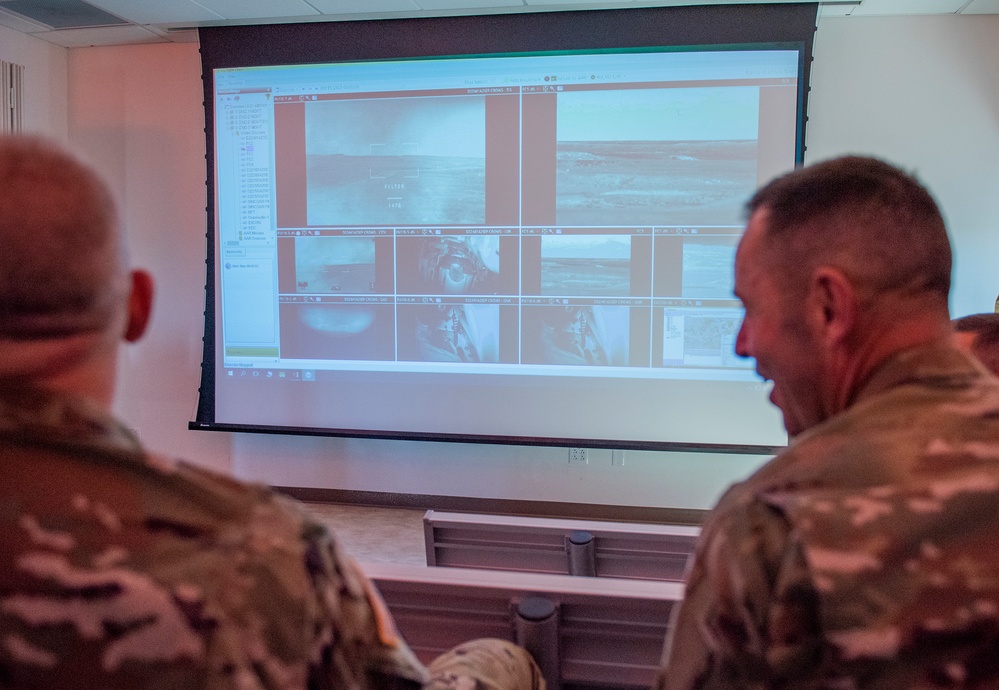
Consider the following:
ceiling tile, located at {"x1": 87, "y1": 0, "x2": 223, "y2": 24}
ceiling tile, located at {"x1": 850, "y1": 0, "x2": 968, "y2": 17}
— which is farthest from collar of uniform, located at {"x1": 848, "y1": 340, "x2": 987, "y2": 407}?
A: ceiling tile, located at {"x1": 87, "y1": 0, "x2": 223, "y2": 24}

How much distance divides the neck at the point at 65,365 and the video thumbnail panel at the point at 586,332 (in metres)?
2.83

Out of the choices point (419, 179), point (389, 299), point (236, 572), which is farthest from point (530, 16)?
point (236, 572)

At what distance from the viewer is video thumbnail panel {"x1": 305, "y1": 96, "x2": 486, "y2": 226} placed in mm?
3508

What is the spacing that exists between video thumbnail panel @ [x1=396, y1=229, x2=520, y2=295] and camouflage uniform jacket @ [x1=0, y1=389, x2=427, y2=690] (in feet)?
9.34

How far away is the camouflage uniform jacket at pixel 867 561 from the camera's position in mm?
658

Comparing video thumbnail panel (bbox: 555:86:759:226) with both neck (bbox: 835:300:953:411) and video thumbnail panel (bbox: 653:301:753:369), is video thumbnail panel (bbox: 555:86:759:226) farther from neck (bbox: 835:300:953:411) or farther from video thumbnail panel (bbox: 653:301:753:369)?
neck (bbox: 835:300:953:411)

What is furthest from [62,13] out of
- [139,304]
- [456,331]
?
[139,304]

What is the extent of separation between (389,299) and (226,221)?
987mm

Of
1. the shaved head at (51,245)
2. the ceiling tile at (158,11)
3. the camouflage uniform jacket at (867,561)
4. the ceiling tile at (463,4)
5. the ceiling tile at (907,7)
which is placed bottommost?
the camouflage uniform jacket at (867,561)

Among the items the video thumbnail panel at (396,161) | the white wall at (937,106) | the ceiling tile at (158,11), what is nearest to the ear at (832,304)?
the video thumbnail panel at (396,161)

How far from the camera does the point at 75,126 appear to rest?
4184 millimetres

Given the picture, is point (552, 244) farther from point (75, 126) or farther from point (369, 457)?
point (75, 126)

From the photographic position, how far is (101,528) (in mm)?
627

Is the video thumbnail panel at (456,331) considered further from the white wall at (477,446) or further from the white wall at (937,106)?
the white wall at (937,106)
